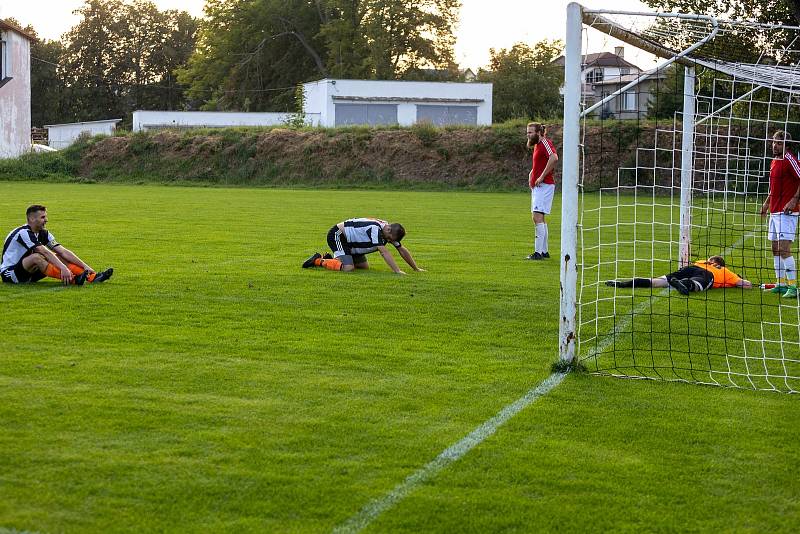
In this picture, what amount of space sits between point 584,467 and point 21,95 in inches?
2221

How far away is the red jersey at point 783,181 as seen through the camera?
1162 centimetres

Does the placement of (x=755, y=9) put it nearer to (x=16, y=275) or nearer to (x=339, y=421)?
(x=16, y=275)

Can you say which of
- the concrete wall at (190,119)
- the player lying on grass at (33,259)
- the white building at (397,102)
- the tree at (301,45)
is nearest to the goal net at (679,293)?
the player lying on grass at (33,259)

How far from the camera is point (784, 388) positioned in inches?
280

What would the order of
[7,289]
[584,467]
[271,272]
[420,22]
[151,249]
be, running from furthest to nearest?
[420,22] → [151,249] → [271,272] → [7,289] → [584,467]

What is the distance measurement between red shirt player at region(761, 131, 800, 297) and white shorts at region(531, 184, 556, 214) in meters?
3.54

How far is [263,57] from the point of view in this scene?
7225 centimetres

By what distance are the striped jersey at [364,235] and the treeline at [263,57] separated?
51.1 m

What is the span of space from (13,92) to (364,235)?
4816 centimetres

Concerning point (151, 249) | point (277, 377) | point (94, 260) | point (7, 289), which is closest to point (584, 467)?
point (277, 377)

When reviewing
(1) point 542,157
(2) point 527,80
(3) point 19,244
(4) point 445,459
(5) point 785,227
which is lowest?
(4) point 445,459

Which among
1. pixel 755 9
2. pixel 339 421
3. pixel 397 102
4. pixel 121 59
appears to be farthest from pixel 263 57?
pixel 339 421

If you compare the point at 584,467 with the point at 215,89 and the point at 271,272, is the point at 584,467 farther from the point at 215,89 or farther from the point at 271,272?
the point at 215,89

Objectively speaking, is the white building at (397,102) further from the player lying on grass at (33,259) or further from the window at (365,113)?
the player lying on grass at (33,259)
